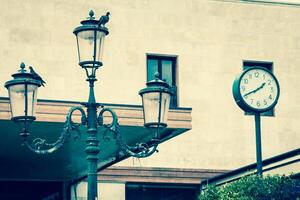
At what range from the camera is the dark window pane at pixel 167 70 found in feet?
83.3

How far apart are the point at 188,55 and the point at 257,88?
7832 mm

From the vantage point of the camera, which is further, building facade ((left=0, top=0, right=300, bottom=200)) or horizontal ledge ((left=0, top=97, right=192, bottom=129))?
building facade ((left=0, top=0, right=300, bottom=200))

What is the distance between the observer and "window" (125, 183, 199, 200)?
24688 millimetres

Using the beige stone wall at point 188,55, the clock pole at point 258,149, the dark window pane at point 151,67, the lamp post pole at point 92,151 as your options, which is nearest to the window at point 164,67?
the dark window pane at point 151,67

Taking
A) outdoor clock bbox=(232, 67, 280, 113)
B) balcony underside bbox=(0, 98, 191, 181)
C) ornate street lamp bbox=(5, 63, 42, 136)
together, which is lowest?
ornate street lamp bbox=(5, 63, 42, 136)

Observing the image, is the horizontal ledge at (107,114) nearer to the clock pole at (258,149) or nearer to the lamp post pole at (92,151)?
the clock pole at (258,149)

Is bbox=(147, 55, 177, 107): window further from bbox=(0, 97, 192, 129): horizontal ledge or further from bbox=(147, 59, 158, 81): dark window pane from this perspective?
bbox=(0, 97, 192, 129): horizontal ledge

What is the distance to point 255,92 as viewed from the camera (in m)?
17.9

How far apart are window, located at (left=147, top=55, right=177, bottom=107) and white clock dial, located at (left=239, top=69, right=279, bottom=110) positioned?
7.16 m

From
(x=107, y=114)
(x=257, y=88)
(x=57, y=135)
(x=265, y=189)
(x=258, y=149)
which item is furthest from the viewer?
(x=57, y=135)

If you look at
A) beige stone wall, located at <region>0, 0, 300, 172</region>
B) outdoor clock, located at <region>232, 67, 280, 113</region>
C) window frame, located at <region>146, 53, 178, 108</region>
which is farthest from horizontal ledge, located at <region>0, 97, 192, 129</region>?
window frame, located at <region>146, 53, 178, 108</region>

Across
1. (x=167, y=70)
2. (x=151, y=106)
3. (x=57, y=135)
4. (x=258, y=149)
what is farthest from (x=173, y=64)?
(x=151, y=106)

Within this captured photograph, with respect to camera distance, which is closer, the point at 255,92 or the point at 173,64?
the point at 255,92

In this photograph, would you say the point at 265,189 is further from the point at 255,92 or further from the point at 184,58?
the point at 184,58
